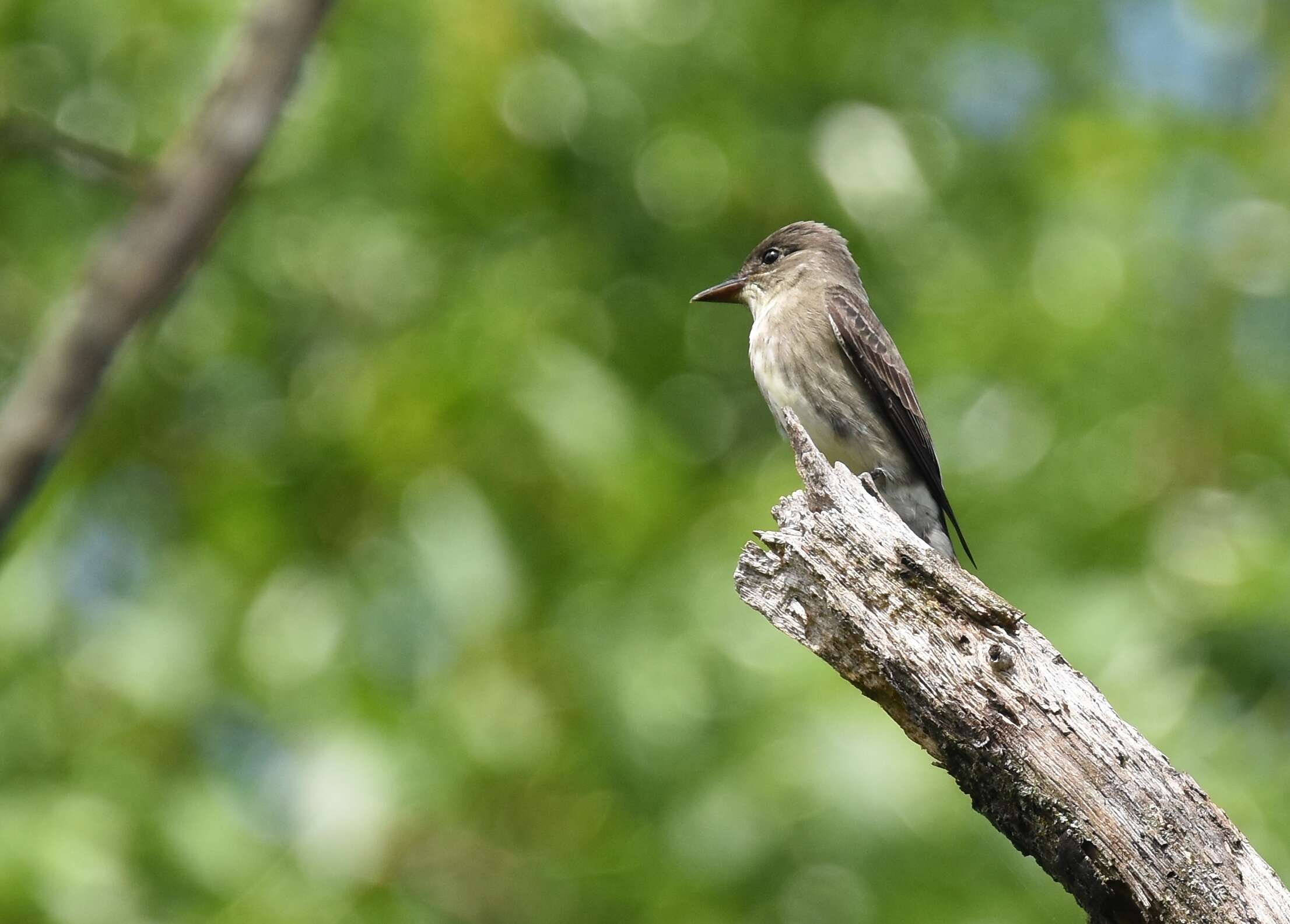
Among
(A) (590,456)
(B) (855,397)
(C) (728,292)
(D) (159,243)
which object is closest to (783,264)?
(C) (728,292)

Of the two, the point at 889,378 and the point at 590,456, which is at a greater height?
the point at 889,378

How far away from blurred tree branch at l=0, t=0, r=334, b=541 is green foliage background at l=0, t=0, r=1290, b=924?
0.53 m

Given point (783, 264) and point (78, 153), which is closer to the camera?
point (78, 153)

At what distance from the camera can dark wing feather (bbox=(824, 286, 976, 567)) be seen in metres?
5.46

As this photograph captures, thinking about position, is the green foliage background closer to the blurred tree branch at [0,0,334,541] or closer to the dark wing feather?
the blurred tree branch at [0,0,334,541]

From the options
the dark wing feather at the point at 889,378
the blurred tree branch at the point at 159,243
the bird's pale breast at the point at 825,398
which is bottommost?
the blurred tree branch at the point at 159,243

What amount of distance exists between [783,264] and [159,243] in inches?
145

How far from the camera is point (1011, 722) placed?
2646 mm

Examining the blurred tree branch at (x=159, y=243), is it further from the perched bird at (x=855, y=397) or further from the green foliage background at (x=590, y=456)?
the perched bird at (x=855, y=397)

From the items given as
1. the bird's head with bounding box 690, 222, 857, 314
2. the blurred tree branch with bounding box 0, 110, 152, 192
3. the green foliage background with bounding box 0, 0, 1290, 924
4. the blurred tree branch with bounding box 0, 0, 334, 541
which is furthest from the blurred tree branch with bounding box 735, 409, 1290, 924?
the bird's head with bounding box 690, 222, 857, 314

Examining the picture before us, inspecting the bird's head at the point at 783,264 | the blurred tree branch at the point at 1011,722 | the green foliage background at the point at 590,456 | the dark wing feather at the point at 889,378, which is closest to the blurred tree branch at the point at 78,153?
the green foliage background at the point at 590,456

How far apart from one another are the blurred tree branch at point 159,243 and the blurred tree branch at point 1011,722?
132 centimetres

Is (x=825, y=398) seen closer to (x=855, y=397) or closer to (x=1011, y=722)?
(x=855, y=397)

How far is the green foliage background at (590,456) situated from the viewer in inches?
205
